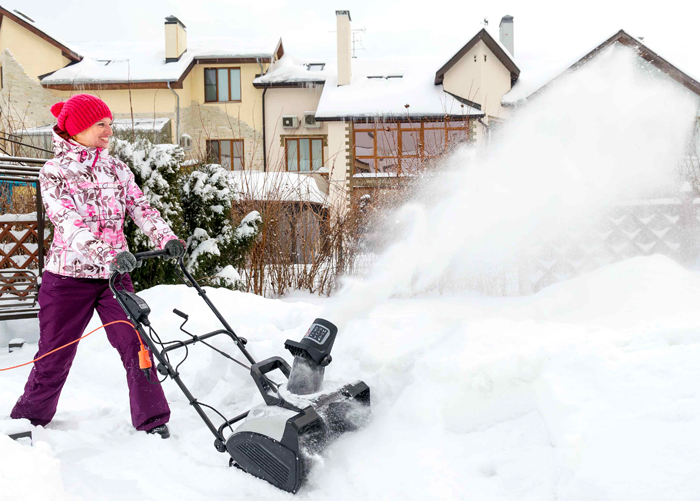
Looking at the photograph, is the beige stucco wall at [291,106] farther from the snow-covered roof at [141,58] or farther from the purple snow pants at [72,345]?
the purple snow pants at [72,345]

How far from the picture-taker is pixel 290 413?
2537 mm

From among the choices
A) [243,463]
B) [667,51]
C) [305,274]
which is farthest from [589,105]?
[667,51]

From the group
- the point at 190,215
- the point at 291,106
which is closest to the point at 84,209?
the point at 190,215

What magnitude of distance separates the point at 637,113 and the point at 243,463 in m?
8.15

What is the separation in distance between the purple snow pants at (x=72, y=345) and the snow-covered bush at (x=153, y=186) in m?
2.38

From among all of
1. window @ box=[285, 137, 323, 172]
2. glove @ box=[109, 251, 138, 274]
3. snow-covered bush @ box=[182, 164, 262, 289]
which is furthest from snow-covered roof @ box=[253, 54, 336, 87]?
glove @ box=[109, 251, 138, 274]

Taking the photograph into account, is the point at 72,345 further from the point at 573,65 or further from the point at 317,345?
the point at 573,65

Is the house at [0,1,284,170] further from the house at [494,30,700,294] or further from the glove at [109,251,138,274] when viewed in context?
the glove at [109,251,138,274]

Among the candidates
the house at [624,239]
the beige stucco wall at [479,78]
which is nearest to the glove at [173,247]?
the house at [624,239]

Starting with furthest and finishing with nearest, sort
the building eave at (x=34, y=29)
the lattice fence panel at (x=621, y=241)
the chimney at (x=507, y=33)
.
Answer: the chimney at (x=507, y=33) < the building eave at (x=34, y=29) < the lattice fence panel at (x=621, y=241)

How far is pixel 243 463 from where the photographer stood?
262 centimetres

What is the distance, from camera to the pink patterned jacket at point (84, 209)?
287cm

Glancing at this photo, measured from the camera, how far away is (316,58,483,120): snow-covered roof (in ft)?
56.9

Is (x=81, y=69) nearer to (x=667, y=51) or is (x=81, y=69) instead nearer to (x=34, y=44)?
(x=34, y=44)
